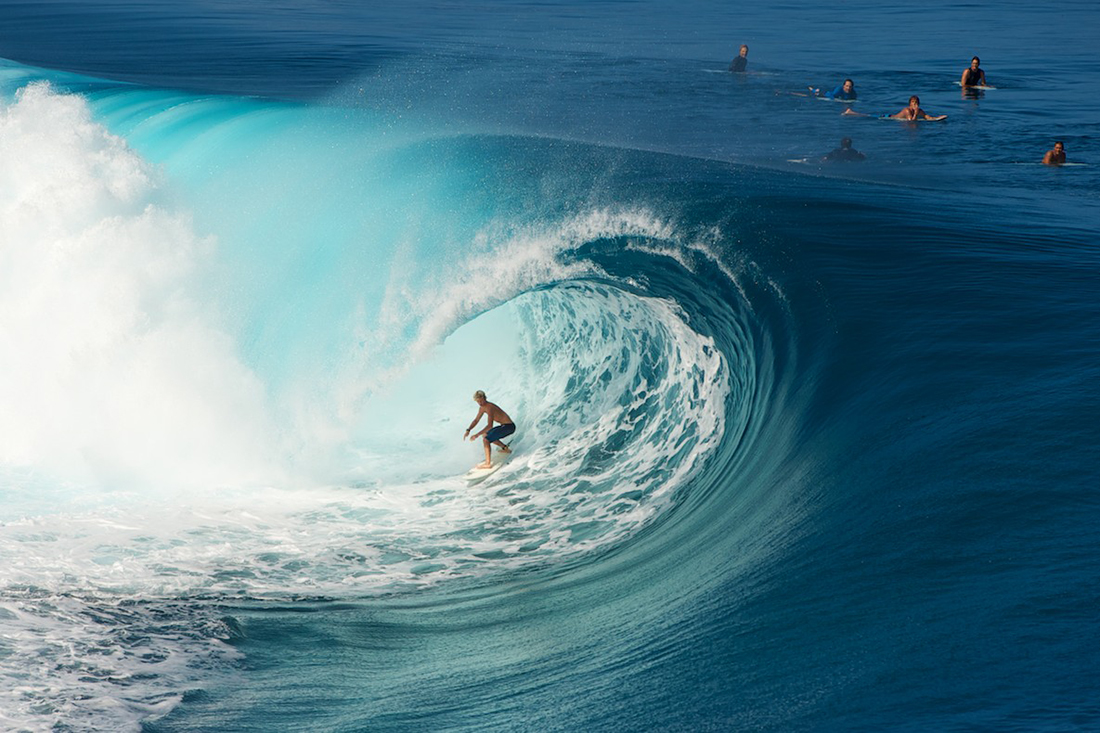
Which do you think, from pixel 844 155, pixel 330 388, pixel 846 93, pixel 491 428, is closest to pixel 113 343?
pixel 330 388

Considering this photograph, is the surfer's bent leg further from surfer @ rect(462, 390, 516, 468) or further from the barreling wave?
the barreling wave

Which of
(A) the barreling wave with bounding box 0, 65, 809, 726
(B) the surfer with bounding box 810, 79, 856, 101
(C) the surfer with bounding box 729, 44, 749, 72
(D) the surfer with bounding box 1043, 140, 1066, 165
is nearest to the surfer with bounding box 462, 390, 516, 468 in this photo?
(A) the barreling wave with bounding box 0, 65, 809, 726

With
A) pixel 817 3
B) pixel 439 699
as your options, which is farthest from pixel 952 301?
pixel 817 3

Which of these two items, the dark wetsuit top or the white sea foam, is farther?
the dark wetsuit top

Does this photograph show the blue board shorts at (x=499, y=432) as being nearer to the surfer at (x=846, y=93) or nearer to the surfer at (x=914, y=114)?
the surfer at (x=914, y=114)

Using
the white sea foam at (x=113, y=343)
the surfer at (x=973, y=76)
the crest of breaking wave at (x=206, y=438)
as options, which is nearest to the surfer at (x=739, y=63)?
the surfer at (x=973, y=76)
